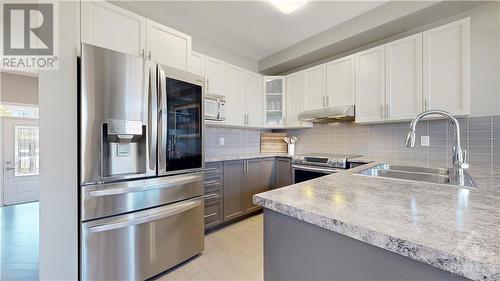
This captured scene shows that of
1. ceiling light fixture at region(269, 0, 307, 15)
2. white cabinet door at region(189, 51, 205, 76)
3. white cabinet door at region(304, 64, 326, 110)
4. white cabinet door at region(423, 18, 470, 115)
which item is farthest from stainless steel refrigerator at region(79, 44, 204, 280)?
white cabinet door at region(423, 18, 470, 115)

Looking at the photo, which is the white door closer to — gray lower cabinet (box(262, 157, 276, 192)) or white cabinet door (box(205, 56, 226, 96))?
white cabinet door (box(205, 56, 226, 96))

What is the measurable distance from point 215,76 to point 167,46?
0.89m

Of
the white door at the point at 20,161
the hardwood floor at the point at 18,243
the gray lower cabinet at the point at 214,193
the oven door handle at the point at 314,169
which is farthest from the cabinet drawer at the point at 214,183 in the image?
the white door at the point at 20,161

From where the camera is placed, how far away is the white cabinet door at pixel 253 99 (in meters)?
3.35

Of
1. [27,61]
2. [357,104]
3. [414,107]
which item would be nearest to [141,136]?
[27,61]

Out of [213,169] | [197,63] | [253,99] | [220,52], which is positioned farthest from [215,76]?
[213,169]

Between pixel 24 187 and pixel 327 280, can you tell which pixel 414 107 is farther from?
pixel 24 187

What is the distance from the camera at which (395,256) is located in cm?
52

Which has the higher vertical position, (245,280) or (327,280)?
(327,280)

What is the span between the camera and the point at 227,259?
2.00m

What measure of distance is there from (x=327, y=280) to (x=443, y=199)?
1.73 ft

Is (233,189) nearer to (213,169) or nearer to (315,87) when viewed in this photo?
(213,169)

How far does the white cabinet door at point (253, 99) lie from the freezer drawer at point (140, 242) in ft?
5.92

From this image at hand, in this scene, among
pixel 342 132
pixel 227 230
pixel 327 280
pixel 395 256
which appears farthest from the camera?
pixel 342 132
